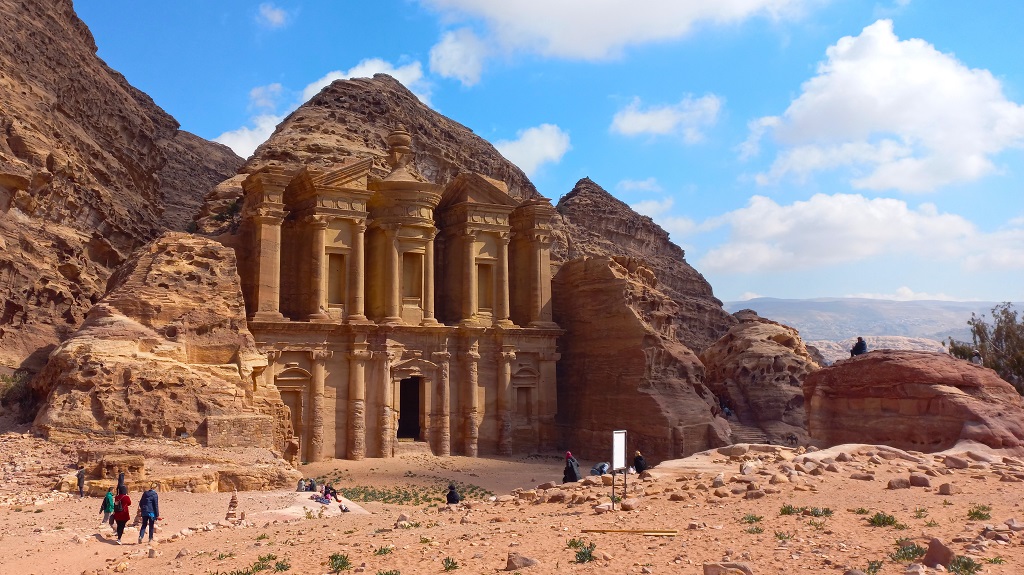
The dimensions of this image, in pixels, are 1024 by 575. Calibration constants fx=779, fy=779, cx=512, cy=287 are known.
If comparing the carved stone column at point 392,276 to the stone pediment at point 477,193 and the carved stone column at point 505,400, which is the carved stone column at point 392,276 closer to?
the stone pediment at point 477,193

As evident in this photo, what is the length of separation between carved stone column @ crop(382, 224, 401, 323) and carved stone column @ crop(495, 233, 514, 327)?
5329 mm

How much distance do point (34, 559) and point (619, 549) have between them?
10.1 m

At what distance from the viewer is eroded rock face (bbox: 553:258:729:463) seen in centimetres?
3444

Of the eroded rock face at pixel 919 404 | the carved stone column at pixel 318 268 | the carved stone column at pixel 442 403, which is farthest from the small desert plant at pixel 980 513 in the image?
the carved stone column at pixel 318 268

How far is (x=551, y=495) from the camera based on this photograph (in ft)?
52.8

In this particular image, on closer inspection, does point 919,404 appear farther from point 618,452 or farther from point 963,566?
point 963,566

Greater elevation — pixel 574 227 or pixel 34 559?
pixel 574 227

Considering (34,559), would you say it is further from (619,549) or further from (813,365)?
(813,365)

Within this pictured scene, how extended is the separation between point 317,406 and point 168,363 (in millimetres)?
9659

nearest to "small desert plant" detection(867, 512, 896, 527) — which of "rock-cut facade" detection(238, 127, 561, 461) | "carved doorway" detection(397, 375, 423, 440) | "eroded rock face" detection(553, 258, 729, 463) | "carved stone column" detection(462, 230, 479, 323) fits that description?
"rock-cut facade" detection(238, 127, 561, 461)

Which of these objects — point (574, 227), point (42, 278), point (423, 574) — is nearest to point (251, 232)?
point (42, 278)

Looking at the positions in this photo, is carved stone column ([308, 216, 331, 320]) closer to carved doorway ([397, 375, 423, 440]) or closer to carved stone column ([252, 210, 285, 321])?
carved stone column ([252, 210, 285, 321])

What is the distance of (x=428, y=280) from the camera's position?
36375 millimetres

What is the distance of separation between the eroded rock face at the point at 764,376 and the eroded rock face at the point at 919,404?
19094 millimetres
